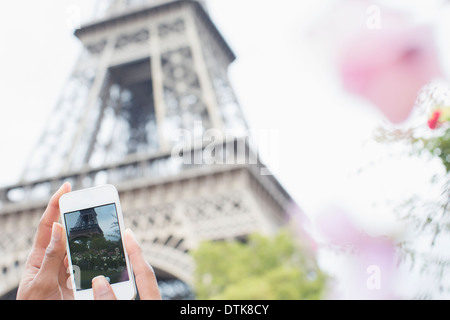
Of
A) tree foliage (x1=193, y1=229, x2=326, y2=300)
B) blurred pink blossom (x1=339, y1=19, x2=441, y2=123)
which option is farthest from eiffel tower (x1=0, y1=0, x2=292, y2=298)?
blurred pink blossom (x1=339, y1=19, x2=441, y2=123)

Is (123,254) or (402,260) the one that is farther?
(402,260)

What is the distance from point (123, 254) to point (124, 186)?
8149 mm

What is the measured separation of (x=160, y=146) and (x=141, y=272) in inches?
379

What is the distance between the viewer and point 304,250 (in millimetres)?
7094

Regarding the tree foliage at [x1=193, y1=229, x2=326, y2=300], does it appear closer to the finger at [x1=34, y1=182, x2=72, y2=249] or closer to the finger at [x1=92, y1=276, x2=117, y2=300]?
the finger at [x1=34, y1=182, x2=72, y2=249]

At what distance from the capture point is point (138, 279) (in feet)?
2.89

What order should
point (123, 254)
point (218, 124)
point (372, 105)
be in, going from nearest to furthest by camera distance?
point (123, 254) < point (372, 105) < point (218, 124)

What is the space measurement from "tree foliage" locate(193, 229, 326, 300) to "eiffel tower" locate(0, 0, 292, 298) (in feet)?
2.79

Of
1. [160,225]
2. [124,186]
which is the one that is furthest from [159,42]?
[160,225]

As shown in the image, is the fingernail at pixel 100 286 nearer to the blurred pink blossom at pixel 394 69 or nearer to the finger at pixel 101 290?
the finger at pixel 101 290

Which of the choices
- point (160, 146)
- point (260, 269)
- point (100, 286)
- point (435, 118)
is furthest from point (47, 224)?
point (160, 146)

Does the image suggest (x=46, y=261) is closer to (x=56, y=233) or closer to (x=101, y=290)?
(x=56, y=233)

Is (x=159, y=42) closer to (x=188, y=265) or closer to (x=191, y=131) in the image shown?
(x=191, y=131)
